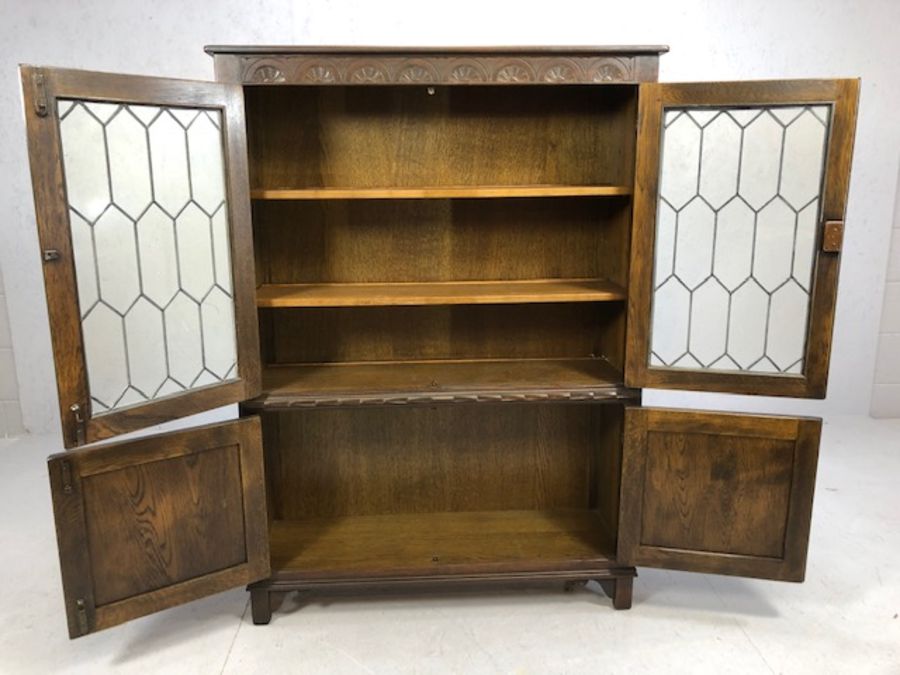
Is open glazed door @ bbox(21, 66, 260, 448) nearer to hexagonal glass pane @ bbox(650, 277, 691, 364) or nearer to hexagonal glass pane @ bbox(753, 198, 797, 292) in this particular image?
hexagonal glass pane @ bbox(650, 277, 691, 364)

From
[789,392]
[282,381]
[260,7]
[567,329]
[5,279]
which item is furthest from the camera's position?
[5,279]

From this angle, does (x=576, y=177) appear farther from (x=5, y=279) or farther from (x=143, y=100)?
(x=5, y=279)

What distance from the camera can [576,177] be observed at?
231cm

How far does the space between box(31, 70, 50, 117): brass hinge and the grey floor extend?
1.48 metres

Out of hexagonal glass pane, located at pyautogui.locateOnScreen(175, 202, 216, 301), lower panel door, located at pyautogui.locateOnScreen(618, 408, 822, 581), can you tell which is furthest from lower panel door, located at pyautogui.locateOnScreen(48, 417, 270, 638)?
lower panel door, located at pyautogui.locateOnScreen(618, 408, 822, 581)

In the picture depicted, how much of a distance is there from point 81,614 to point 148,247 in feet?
3.19

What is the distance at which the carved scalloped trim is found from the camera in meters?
1.86

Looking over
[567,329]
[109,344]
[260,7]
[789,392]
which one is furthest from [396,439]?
[260,7]

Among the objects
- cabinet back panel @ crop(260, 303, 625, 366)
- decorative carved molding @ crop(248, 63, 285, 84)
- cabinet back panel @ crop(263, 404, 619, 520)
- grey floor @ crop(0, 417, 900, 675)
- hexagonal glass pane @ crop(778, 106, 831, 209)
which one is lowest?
grey floor @ crop(0, 417, 900, 675)

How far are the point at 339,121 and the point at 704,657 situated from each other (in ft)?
6.42

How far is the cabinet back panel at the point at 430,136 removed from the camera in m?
2.21

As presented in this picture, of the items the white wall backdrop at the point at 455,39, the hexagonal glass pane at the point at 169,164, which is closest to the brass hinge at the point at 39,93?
the hexagonal glass pane at the point at 169,164

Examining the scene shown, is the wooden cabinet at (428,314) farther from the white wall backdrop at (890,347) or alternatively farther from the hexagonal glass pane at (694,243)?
the white wall backdrop at (890,347)

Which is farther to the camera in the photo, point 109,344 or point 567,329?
point 567,329
